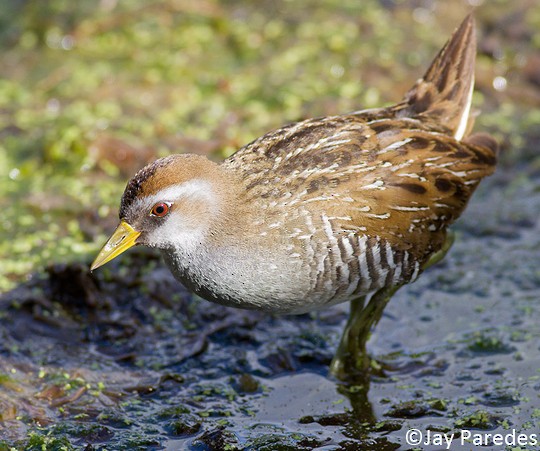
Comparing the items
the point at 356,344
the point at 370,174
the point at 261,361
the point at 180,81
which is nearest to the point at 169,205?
the point at 370,174

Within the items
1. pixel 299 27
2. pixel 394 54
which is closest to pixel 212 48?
pixel 299 27

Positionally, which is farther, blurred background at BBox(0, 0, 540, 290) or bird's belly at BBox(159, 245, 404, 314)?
blurred background at BBox(0, 0, 540, 290)

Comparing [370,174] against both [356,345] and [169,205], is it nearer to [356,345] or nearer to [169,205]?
[169,205]

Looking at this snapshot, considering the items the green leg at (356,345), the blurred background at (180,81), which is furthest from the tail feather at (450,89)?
the blurred background at (180,81)

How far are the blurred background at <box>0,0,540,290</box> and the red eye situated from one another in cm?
196

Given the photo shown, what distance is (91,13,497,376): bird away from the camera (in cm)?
454

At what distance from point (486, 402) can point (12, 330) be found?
9.76ft

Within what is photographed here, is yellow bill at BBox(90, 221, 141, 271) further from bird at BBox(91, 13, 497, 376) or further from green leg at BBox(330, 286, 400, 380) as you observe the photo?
green leg at BBox(330, 286, 400, 380)

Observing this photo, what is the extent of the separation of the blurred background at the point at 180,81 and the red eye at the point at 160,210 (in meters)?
1.96

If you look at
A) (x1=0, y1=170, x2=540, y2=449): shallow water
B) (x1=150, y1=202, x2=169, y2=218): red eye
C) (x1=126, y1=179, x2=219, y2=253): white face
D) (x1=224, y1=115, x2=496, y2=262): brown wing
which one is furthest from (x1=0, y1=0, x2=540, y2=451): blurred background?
(x1=150, y1=202, x2=169, y2=218): red eye

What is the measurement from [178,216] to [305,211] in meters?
0.64

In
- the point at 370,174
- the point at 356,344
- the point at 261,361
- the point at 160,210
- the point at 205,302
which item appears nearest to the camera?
the point at 160,210

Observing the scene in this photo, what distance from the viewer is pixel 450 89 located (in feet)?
18.0

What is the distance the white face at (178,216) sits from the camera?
4.53m
